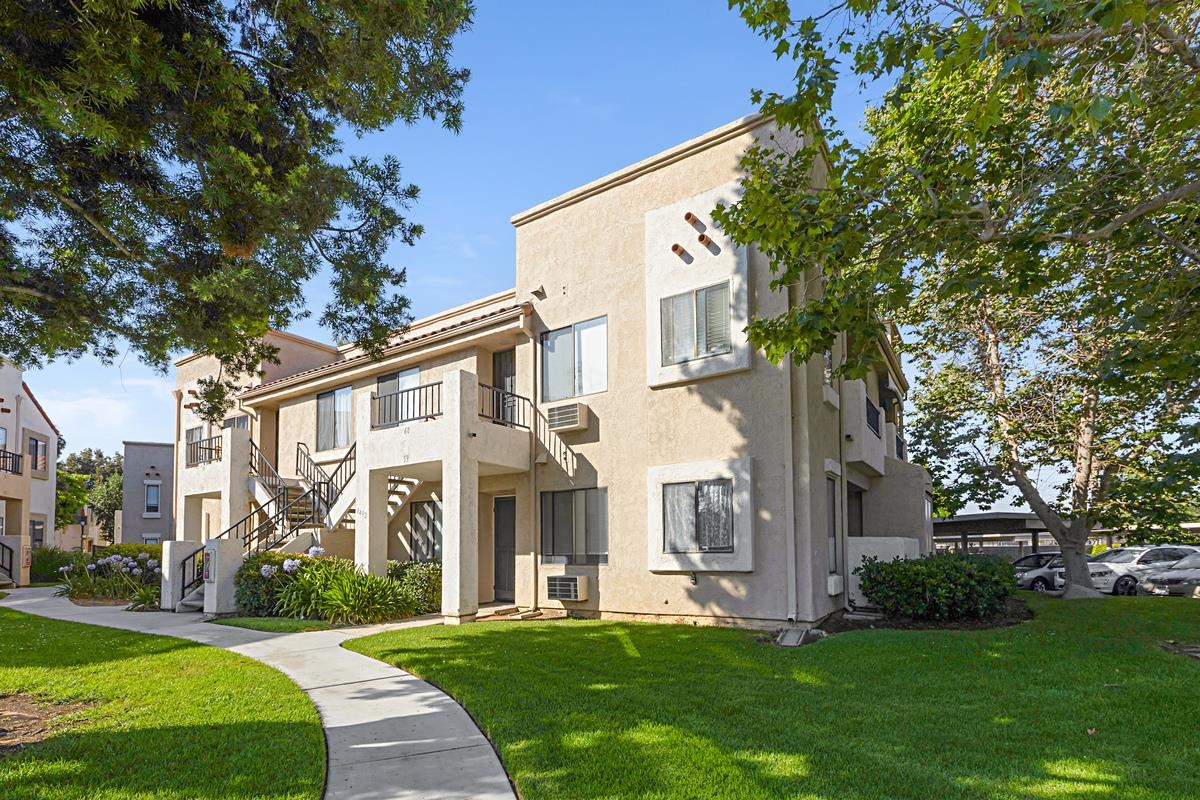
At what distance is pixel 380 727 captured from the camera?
6363mm

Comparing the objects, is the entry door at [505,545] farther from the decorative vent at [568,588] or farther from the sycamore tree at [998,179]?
the sycamore tree at [998,179]

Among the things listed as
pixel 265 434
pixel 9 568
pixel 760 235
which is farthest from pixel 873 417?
pixel 9 568

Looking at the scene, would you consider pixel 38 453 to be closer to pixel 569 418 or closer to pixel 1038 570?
pixel 569 418

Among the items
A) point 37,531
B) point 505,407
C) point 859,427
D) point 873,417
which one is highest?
point 505,407

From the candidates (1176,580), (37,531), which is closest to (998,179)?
(1176,580)

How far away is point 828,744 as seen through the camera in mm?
5781

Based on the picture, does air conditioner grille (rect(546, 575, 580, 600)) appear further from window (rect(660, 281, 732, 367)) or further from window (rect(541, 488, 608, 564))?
window (rect(660, 281, 732, 367))

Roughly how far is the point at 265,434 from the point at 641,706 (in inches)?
726

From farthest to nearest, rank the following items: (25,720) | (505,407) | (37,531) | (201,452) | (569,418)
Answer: (37,531)
(201,452)
(505,407)
(569,418)
(25,720)

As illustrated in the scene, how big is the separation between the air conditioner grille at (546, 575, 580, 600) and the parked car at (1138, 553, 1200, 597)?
18.0m

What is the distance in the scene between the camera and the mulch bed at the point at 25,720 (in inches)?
239

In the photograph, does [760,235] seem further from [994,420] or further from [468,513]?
[994,420]

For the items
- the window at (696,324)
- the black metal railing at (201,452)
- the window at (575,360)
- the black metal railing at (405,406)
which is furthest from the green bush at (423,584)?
the black metal railing at (201,452)

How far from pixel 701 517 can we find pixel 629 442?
2.03 metres
